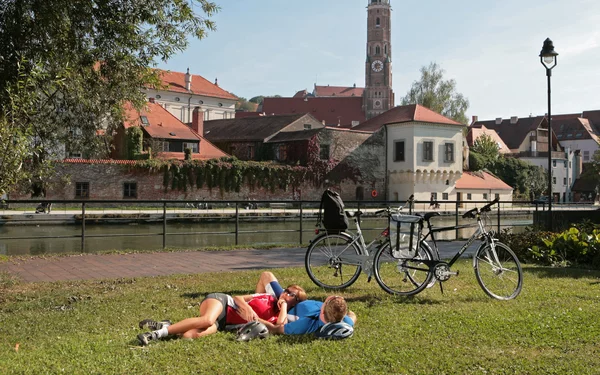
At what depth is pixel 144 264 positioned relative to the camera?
9.75 m

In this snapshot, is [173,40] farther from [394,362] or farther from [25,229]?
[25,229]

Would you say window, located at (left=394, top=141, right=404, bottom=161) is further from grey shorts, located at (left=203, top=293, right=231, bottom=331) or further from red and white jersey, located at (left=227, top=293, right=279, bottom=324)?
grey shorts, located at (left=203, top=293, right=231, bottom=331)

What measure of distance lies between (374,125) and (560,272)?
1834 inches

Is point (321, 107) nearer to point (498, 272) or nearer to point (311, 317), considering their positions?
point (498, 272)

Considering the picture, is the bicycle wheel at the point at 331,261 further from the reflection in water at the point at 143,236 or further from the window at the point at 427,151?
the window at the point at 427,151

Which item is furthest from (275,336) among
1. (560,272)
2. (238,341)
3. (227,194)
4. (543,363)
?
(227,194)

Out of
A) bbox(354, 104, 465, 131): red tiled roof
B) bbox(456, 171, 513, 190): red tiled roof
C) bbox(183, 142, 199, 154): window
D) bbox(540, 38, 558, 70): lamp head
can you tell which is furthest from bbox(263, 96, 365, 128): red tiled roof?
bbox(540, 38, 558, 70): lamp head

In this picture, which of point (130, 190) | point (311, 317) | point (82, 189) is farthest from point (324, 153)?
point (311, 317)

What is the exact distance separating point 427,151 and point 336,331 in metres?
46.3

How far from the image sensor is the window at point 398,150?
50.1m

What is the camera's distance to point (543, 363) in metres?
4.08

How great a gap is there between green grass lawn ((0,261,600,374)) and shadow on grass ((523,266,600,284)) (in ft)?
3.40

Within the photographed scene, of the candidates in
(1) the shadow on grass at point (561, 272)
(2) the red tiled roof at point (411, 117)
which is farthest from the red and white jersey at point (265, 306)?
(2) the red tiled roof at point (411, 117)

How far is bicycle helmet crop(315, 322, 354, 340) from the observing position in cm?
464
